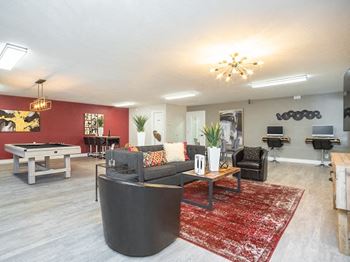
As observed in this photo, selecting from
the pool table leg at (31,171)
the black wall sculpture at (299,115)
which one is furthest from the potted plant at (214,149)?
the black wall sculpture at (299,115)

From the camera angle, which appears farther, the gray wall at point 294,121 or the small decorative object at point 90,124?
the small decorative object at point 90,124

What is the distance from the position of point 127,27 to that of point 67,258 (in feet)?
8.22

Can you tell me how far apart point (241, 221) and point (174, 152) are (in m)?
2.09

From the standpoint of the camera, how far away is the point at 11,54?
304cm

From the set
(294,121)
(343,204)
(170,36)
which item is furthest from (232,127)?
(343,204)

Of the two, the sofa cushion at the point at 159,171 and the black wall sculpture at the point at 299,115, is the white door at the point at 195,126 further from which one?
the sofa cushion at the point at 159,171

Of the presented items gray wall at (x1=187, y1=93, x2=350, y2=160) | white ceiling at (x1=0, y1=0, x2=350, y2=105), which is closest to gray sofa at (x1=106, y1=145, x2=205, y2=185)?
white ceiling at (x1=0, y1=0, x2=350, y2=105)

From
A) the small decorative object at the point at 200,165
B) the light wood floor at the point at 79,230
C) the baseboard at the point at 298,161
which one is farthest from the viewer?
the baseboard at the point at 298,161

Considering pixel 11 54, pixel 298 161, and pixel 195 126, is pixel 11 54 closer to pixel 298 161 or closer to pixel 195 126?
pixel 195 126

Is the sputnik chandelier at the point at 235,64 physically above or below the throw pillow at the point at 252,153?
above

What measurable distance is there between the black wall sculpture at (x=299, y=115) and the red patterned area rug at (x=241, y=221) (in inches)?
161

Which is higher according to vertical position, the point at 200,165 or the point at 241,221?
the point at 200,165

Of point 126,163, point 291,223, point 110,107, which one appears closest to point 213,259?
point 291,223

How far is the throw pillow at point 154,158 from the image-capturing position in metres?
3.83
